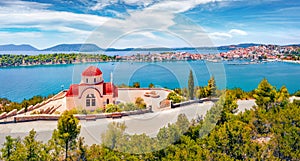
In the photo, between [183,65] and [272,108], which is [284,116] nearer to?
[272,108]

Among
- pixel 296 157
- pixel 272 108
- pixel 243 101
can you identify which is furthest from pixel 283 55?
pixel 296 157

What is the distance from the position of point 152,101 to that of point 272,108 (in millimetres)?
3342

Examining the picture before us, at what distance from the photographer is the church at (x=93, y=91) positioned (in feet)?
20.3

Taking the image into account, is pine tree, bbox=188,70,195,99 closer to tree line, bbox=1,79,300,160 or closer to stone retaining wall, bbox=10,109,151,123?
tree line, bbox=1,79,300,160

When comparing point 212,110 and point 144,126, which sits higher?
point 212,110

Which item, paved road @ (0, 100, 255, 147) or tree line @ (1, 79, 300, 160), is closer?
tree line @ (1, 79, 300, 160)

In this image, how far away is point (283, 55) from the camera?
37812mm

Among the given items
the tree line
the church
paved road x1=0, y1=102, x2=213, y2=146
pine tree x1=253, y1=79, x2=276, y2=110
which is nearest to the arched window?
the church

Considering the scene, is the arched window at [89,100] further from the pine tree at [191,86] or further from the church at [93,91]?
the pine tree at [191,86]

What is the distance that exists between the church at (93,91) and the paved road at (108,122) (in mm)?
542

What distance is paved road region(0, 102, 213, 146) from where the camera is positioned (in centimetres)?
456

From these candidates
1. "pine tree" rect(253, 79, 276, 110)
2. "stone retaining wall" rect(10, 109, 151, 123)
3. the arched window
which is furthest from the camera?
"pine tree" rect(253, 79, 276, 110)

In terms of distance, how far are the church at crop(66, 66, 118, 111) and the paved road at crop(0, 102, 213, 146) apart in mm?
542

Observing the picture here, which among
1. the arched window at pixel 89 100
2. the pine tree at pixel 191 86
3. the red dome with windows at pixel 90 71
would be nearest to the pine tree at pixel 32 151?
the red dome with windows at pixel 90 71
